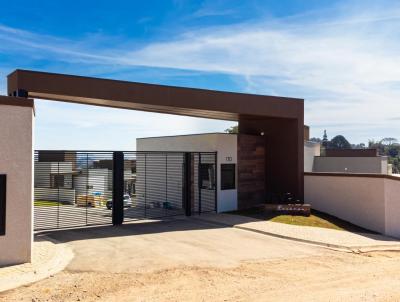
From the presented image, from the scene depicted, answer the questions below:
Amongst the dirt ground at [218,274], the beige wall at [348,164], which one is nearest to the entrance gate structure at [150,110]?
the dirt ground at [218,274]

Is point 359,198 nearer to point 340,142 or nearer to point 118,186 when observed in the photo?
point 118,186

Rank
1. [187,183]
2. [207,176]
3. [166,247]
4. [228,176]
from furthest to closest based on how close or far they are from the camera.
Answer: [228,176]
[207,176]
[187,183]
[166,247]

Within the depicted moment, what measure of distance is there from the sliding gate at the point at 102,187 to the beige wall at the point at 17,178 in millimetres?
3898

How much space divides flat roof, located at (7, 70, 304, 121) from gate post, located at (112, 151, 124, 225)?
231 cm

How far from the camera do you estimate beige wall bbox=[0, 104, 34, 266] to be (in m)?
10.0

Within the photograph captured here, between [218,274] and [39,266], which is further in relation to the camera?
[39,266]

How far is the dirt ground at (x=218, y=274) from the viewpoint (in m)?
8.29

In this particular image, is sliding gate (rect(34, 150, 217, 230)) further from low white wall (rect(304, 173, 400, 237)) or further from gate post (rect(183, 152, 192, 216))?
low white wall (rect(304, 173, 400, 237))

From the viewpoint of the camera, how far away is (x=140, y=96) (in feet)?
51.5

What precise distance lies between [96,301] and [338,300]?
4.91m

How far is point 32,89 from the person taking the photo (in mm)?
13086

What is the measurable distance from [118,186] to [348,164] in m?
23.7

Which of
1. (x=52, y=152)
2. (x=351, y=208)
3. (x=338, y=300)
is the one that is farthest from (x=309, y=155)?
(x=338, y=300)

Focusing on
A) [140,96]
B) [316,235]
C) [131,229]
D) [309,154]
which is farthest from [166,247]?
[309,154]
